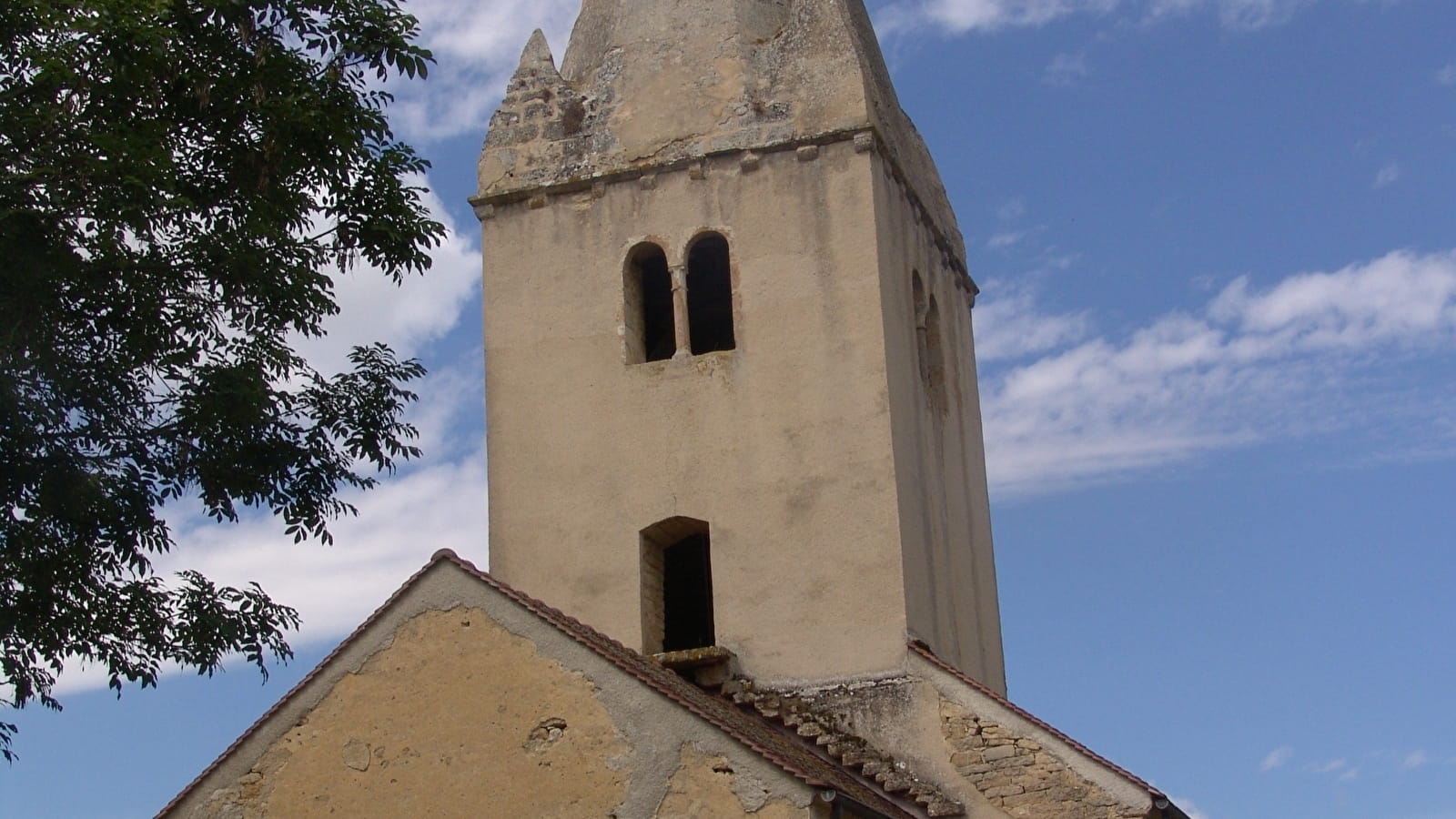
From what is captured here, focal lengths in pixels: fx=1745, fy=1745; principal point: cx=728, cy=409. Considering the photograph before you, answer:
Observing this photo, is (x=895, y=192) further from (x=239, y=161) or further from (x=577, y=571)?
(x=239, y=161)

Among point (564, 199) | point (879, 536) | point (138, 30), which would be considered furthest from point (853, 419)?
point (138, 30)

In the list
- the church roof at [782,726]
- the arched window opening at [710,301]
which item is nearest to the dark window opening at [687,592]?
the church roof at [782,726]

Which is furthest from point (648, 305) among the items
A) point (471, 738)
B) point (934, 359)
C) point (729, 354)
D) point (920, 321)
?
point (471, 738)

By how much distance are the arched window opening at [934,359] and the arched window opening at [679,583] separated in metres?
3.05

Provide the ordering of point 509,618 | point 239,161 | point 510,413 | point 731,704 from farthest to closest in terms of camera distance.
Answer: point 510,413
point 731,704
point 509,618
point 239,161

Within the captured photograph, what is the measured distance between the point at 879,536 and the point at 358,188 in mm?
6083

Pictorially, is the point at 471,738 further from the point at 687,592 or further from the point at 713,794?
the point at 687,592

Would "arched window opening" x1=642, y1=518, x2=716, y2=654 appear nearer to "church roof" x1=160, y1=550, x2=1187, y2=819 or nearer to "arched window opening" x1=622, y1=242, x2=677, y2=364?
"church roof" x1=160, y1=550, x2=1187, y2=819

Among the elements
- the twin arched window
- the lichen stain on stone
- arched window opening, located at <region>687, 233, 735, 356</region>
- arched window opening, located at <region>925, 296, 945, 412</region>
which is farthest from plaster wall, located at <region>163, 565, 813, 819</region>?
arched window opening, located at <region>925, 296, 945, 412</region>

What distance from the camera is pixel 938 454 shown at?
17.9 metres

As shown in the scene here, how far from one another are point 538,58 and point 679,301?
140 inches

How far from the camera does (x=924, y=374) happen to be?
18125mm

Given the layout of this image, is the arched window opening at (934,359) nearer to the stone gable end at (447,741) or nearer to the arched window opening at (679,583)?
the arched window opening at (679,583)

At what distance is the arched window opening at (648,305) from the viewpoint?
1734 cm
